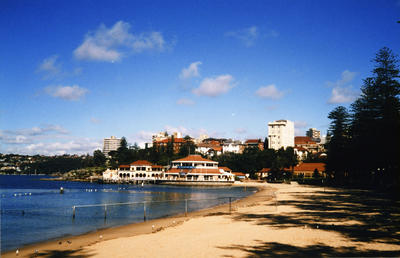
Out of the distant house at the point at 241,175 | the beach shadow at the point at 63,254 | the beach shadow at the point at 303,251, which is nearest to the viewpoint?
the beach shadow at the point at 303,251

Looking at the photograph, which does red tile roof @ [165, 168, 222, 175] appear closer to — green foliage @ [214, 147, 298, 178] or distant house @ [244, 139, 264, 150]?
green foliage @ [214, 147, 298, 178]

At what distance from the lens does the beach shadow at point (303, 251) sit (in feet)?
33.9

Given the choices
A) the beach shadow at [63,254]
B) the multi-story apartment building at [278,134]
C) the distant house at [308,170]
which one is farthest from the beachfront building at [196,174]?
the beach shadow at [63,254]

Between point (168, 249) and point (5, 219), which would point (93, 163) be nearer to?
point (5, 219)

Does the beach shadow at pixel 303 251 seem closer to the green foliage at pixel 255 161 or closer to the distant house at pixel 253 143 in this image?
the green foliage at pixel 255 161

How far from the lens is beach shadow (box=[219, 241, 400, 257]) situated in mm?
10320

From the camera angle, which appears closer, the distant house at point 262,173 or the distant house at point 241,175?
the distant house at point 241,175

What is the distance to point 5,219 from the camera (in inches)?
1015

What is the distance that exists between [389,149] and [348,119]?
34.0m

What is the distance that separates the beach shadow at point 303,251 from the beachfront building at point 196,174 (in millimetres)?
86361

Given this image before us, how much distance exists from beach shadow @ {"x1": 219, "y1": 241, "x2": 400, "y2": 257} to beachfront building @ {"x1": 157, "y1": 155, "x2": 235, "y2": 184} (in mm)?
86361

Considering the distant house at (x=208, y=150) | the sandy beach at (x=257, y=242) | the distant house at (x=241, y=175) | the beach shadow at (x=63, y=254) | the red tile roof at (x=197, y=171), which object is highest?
the distant house at (x=208, y=150)

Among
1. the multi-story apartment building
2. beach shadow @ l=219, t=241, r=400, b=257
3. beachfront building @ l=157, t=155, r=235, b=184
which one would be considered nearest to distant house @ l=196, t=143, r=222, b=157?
the multi-story apartment building

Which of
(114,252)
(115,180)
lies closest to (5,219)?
(114,252)
